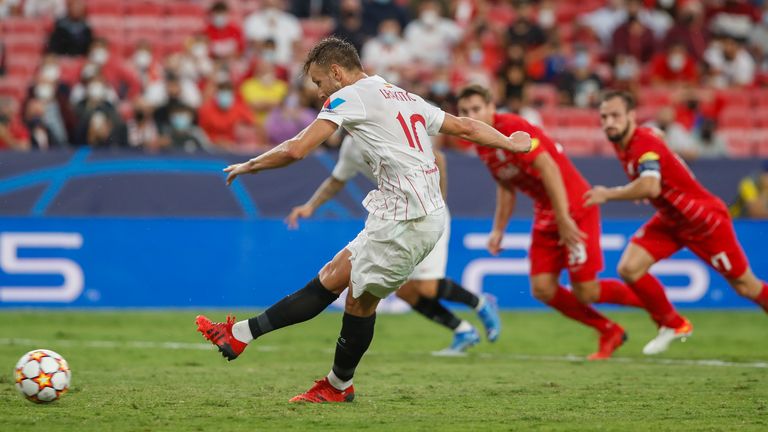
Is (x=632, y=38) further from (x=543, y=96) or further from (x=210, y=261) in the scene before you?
(x=210, y=261)

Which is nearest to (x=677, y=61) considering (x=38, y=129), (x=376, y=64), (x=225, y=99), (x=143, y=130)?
(x=376, y=64)

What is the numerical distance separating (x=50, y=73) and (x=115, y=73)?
1033 millimetres

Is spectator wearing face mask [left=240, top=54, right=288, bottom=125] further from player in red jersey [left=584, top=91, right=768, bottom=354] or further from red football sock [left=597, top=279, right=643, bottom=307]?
player in red jersey [left=584, top=91, right=768, bottom=354]

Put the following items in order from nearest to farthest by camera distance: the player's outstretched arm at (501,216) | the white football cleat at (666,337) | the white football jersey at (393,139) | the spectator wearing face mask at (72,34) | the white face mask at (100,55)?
the white football jersey at (393,139), the white football cleat at (666,337), the player's outstretched arm at (501,216), the white face mask at (100,55), the spectator wearing face mask at (72,34)

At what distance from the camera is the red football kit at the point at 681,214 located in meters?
10.0

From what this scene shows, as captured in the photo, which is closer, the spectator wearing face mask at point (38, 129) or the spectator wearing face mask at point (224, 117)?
the spectator wearing face mask at point (38, 129)

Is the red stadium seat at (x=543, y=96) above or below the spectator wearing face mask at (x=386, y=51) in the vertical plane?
below

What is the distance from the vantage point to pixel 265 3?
19.7 m

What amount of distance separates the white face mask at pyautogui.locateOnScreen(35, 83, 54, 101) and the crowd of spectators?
2cm

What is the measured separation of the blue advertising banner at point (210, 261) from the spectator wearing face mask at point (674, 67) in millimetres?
5923

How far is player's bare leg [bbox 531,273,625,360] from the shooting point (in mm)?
10539

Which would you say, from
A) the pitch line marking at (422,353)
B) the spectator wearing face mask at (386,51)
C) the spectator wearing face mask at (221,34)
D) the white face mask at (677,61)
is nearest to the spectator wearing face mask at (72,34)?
the spectator wearing face mask at (221,34)

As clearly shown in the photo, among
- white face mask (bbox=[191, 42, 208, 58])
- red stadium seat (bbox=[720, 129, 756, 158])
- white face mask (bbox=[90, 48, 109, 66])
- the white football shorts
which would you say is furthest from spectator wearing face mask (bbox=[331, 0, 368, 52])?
the white football shorts

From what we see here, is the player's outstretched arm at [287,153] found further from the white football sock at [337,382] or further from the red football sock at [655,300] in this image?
the red football sock at [655,300]
